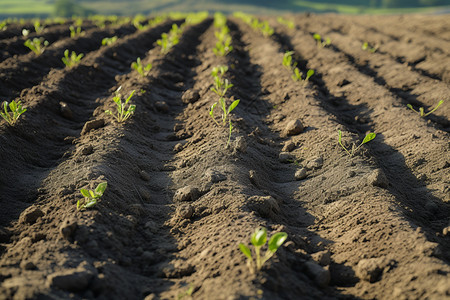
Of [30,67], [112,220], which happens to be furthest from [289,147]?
[30,67]

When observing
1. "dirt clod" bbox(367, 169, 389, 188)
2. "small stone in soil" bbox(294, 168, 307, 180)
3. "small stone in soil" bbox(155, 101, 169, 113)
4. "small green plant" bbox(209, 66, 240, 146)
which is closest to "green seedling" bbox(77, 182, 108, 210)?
"small green plant" bbox(209, 66, 240, 146)

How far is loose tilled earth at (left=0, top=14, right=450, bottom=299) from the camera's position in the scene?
6.17 ft

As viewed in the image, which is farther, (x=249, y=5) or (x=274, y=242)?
(x=249, y=5)

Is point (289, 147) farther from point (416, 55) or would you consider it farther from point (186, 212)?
point (416, 55)

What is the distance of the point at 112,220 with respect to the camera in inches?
90.1

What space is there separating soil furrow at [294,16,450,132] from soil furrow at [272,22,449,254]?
0.37m

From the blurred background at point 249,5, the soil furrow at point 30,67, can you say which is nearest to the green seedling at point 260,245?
the soil furrow at point 30,67

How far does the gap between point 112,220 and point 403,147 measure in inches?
103

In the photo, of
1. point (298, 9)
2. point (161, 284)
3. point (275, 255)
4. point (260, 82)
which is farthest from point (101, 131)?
point (298, 9)

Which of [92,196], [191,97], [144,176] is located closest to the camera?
[92,196]

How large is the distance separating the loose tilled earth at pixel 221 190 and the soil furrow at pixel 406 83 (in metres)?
0.03

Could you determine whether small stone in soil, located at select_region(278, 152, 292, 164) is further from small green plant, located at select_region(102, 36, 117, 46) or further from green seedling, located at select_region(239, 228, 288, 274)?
small green plant, located at select_region(102, 36, 117, 46)

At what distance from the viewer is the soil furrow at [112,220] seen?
184cm

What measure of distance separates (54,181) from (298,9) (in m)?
54.4
